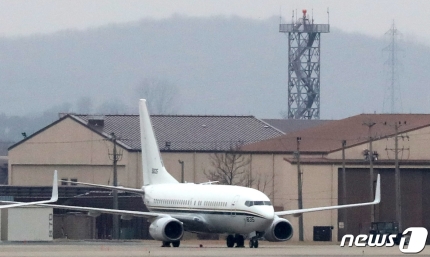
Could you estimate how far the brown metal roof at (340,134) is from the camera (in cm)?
11006

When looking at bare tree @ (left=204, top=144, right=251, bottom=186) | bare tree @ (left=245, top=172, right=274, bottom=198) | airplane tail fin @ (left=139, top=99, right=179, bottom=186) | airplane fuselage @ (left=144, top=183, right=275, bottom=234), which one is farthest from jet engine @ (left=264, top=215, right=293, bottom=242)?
bare tree @ (left=204, top=144, right=251, bottom=186)

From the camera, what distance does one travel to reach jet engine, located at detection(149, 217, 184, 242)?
62.2m

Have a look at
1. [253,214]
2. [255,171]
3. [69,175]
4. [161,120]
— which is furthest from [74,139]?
[253,214]

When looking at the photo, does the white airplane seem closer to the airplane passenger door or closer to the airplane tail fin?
the airplane passenger door

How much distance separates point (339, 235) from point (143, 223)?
56.9 ft

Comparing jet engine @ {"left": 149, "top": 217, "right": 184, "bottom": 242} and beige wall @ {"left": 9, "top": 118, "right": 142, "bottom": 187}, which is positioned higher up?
beige wall @ {"left": 9, "top": 118, "right": 142, "bottom": 187}

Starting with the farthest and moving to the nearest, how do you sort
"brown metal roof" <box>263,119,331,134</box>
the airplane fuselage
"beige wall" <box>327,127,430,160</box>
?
"brown metal roof" <box>263,119,331,134</box>
"beige wall" <box>327,127,430,160</box>
the airplane fuselage

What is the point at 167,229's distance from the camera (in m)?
62.5

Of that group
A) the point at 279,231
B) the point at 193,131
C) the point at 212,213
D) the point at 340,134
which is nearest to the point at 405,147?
the point at 340,134

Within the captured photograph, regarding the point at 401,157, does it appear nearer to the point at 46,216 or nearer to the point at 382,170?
the point at 382,170

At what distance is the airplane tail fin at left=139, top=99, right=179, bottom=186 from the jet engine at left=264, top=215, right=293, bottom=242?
10.5m

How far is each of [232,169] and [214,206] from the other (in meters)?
53.3

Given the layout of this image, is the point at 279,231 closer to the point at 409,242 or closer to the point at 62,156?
the point at 409,242

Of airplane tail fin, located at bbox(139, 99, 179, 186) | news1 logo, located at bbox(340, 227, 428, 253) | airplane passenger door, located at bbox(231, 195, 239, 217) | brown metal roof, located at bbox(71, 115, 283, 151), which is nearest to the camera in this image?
news1 logo, located at bbox(340, 227, 428, 253)
